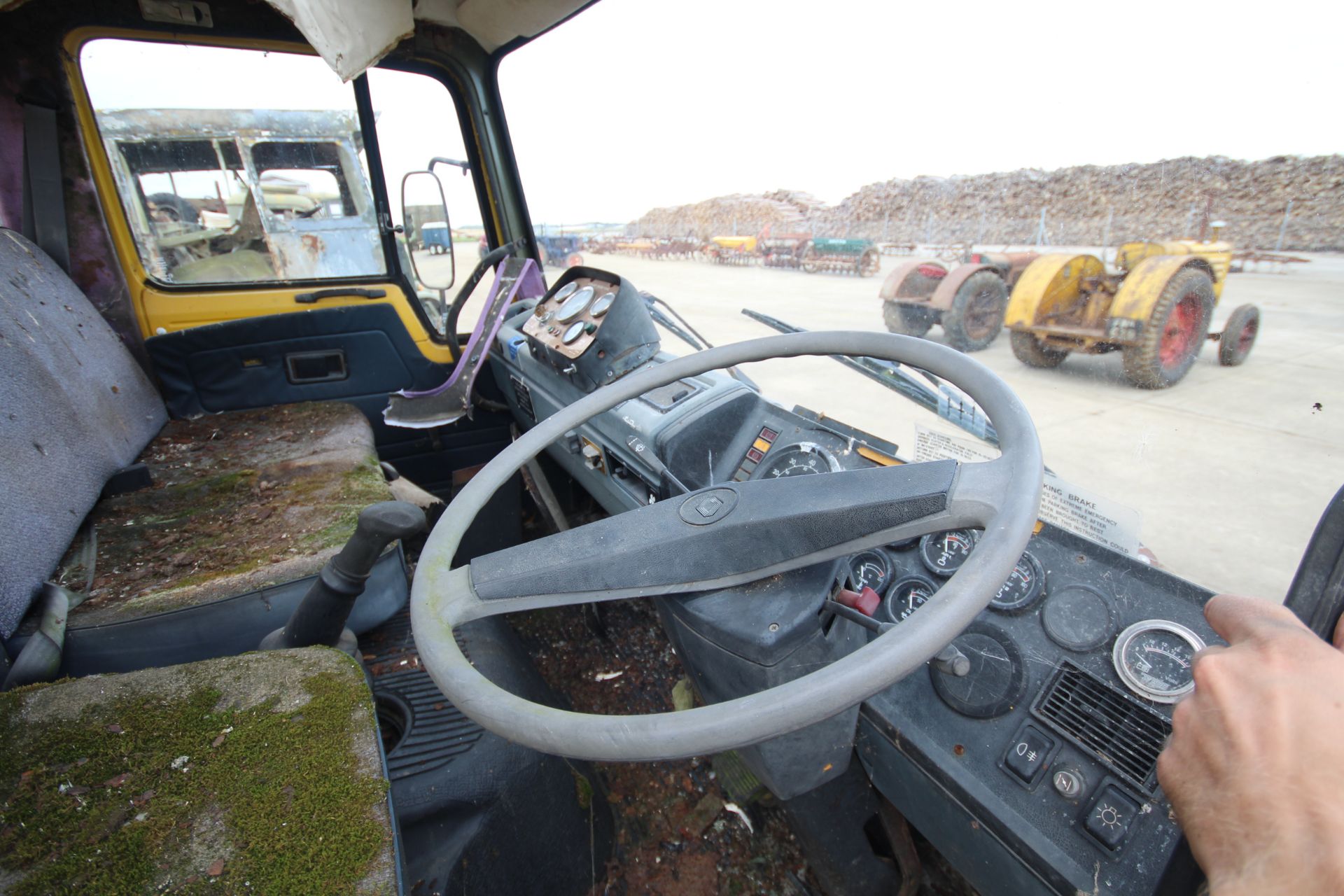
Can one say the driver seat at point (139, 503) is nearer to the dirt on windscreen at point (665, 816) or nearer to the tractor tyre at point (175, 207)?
the tractor tyre at point (175, 207)

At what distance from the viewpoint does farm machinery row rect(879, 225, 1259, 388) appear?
174cm

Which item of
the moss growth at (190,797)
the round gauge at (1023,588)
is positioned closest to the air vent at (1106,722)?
the round gauge at (1023,588)

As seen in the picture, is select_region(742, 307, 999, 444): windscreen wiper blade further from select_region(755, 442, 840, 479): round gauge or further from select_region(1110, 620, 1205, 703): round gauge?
select_region(1110, 620, 1205, 703): round gauge

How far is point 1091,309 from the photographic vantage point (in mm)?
2398

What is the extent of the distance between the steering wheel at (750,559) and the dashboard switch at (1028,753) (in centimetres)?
43

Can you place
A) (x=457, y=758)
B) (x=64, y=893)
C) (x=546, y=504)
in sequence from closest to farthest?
(x=64, y=893) → (x=457, y=758) → (x=546, y=504)

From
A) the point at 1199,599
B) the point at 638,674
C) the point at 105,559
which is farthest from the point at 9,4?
the point at 1199,599

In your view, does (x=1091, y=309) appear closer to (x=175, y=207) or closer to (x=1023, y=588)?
(x=1023, y=588)

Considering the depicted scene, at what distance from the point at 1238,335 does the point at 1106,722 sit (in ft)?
4.02

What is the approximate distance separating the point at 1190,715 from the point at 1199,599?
0.59 m

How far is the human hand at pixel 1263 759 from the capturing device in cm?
42

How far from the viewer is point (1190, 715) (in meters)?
0.52

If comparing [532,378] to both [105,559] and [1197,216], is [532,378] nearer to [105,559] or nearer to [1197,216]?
[105,559]

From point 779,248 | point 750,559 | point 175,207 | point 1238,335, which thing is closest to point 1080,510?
point 750,559
